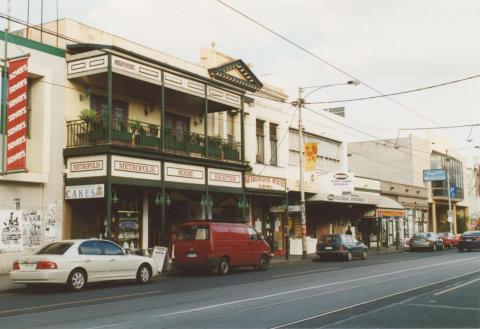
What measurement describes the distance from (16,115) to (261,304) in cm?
1131

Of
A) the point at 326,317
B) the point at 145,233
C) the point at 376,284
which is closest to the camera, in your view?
the point at 326,317

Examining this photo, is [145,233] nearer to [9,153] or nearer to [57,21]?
[9,153]

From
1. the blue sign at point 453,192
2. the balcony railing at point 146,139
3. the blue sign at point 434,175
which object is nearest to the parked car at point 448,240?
the blue sign at point 434,175

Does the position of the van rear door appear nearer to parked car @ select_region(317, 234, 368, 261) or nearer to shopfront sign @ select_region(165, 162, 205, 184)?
shopfront sign @ select_region(165, 162, 205, 184)

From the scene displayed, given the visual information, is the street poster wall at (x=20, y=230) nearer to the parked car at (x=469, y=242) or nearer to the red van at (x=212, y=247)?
the red van at (x=212, y=247)

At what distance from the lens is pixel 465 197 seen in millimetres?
71500

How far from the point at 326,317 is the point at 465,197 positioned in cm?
6722

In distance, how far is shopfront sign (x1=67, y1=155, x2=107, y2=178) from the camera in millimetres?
20094

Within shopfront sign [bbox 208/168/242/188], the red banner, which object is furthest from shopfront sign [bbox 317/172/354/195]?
the red banner

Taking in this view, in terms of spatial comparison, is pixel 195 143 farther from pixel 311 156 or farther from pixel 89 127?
pixel 311 156

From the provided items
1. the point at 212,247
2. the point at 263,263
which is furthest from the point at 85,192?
the point at 263,263

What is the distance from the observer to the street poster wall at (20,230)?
18.6 meters

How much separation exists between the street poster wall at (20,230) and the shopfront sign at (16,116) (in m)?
1.71

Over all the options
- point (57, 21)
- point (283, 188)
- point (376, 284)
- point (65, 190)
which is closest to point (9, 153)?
point (65, 190)
